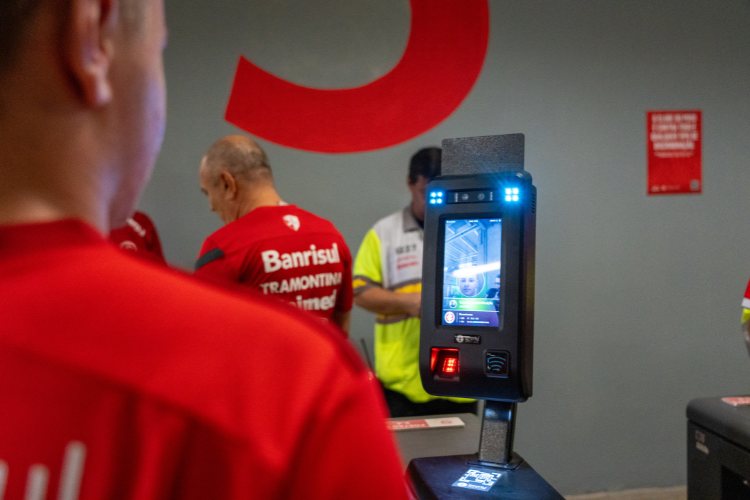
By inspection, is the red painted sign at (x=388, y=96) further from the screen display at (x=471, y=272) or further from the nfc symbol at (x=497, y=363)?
the nfc symbol at (x=497, y=363)

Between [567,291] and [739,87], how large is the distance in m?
1.39

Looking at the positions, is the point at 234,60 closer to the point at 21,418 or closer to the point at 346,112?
the point at 346,112

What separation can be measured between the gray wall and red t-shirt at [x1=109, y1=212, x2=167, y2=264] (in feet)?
1.99

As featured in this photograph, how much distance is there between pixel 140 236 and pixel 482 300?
2.07 metres

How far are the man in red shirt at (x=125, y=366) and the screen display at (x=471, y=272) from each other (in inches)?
32.0

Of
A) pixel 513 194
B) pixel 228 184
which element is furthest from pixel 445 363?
pixel 228 184

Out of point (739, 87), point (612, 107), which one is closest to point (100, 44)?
point (612, 107)

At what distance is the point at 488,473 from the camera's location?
1.18 metres

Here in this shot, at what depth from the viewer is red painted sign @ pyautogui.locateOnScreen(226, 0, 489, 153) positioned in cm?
306

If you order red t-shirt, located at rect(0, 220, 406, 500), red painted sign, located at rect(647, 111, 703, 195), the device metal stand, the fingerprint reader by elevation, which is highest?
red painted sign, located at rect(647, 111, 703, 195)

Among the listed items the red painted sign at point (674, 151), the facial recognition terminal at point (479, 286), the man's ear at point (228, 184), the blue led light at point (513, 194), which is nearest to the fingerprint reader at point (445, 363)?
the facial recognition terminal at point (479, 286)

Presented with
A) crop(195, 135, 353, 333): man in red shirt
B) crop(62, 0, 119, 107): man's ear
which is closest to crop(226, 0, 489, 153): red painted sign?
crop(195, 135, 353, 333): man in red shirt

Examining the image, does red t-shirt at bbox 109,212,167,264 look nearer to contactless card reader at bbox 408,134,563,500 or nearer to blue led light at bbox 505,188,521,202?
contactless card reader at bbox 408,134,563,500

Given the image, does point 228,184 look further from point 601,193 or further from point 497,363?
point 601,193
